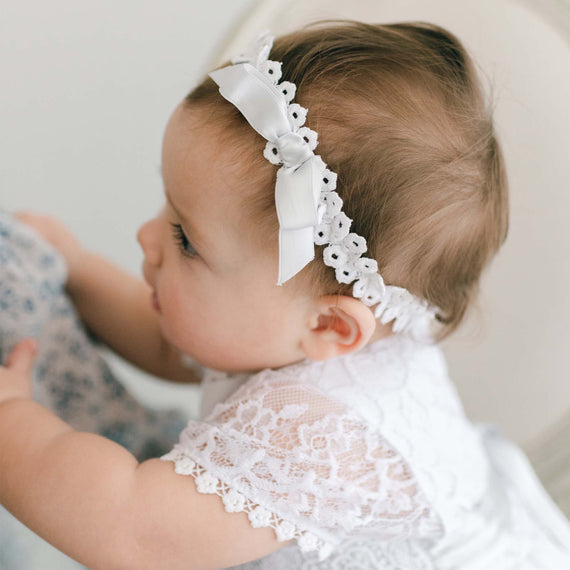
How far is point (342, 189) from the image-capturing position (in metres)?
0.61

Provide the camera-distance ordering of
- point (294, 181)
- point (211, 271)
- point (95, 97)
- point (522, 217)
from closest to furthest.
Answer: point (294, 181)
point (211, 271)
point (522, 217)
point (95, 97)

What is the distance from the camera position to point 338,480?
0.63 m

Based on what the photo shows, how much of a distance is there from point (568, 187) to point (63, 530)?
688 millimetres

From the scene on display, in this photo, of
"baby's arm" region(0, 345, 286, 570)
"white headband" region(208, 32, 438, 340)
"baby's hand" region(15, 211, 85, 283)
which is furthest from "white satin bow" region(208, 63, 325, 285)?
"baby's hand" region(15, 211, 85, 283)

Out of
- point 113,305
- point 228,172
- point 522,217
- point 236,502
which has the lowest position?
point 113,305

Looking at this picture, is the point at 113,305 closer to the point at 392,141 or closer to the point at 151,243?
the point at 151,243

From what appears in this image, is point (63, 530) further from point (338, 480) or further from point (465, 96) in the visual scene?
point (465, 96)

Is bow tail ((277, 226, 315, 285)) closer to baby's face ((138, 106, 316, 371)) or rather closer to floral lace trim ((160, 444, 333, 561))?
baby's face ((138, 106, 316, 371))

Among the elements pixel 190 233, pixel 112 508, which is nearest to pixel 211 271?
pixel 190 233

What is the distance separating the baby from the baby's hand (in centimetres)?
18

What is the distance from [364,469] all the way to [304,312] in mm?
175

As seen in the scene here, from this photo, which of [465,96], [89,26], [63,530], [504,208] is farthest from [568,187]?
[89,26]

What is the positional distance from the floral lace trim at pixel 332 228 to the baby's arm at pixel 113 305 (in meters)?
0.37

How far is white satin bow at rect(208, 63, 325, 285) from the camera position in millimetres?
573
